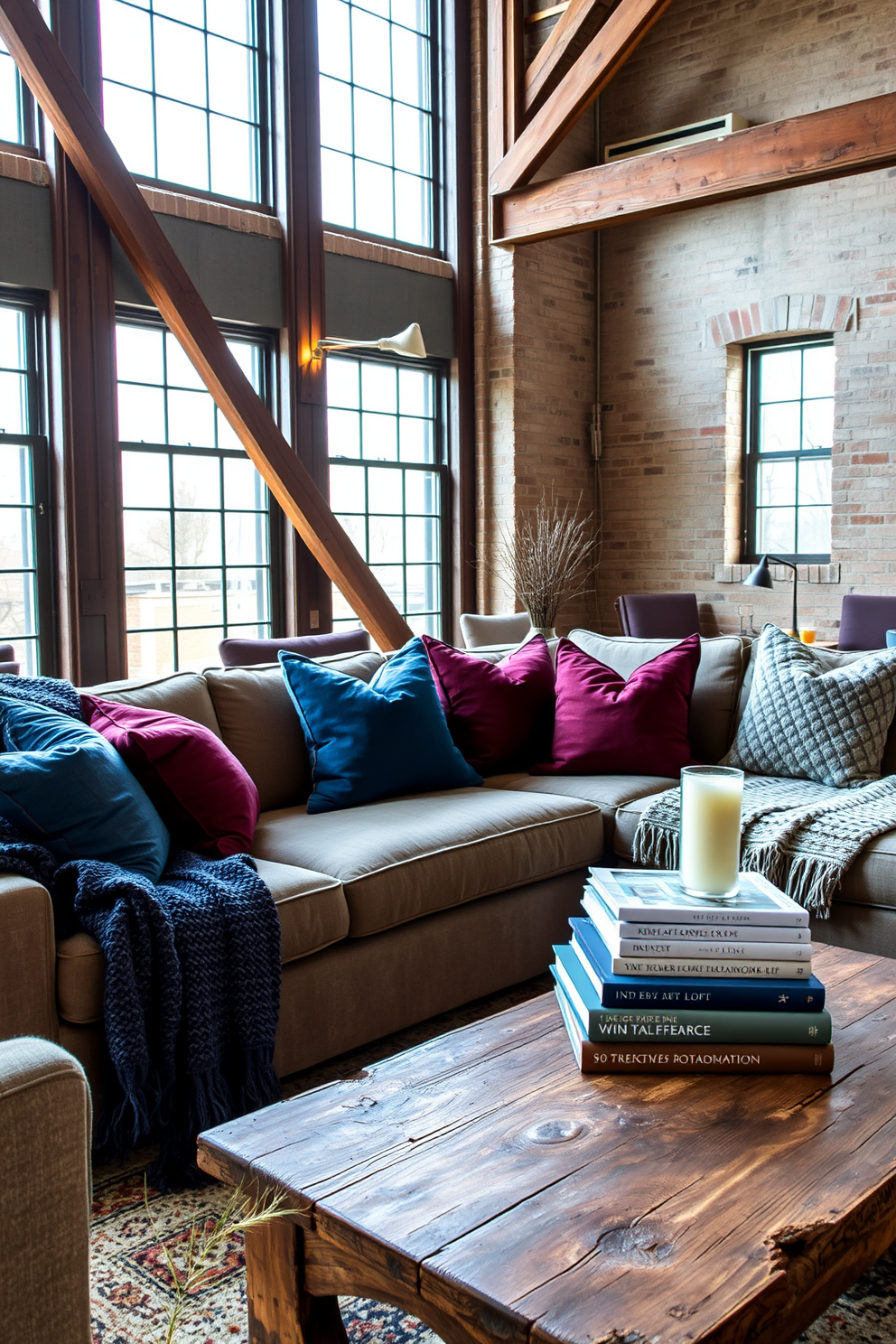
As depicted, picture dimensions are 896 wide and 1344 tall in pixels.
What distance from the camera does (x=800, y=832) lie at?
9.74 ft

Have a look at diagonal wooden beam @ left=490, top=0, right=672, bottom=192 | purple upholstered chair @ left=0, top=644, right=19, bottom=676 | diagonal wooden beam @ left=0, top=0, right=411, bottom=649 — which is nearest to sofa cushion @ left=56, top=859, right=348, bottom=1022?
purple upholstered chair @ left=0, top=644, right=19, bottom=676

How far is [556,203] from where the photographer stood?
650 centimetres

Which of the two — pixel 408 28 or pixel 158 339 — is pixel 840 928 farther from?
pixel 408 28

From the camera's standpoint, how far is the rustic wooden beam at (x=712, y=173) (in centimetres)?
538

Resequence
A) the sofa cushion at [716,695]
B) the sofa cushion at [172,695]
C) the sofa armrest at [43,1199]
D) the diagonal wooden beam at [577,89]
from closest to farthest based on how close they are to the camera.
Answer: the sofa armrest at [43,1199] → the sofa cushion at [172,695] → the sofa cushion at [716,695] → the diagonal wooden beam at [577,89]

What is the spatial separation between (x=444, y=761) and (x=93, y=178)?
131 inches

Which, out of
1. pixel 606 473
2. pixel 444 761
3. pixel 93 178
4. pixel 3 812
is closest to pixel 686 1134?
pixel 3 812

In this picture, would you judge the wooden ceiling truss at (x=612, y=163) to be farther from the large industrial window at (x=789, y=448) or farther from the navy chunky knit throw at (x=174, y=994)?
the navy chunky knit throw at (x=174, y=994)

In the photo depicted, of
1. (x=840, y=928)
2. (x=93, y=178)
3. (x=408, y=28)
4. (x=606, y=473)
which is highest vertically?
(x=408, y=28)

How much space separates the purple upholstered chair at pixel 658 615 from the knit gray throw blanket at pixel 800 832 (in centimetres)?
349

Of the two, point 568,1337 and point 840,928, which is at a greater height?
point 568,1337

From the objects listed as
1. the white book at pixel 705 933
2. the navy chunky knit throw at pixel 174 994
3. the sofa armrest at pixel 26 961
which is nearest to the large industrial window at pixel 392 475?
the navy chunky knit throw at pixel 174 994

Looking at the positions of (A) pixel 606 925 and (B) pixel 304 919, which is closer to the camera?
(A) pixel 606 925

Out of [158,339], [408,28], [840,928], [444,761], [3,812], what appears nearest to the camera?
[3,812]
